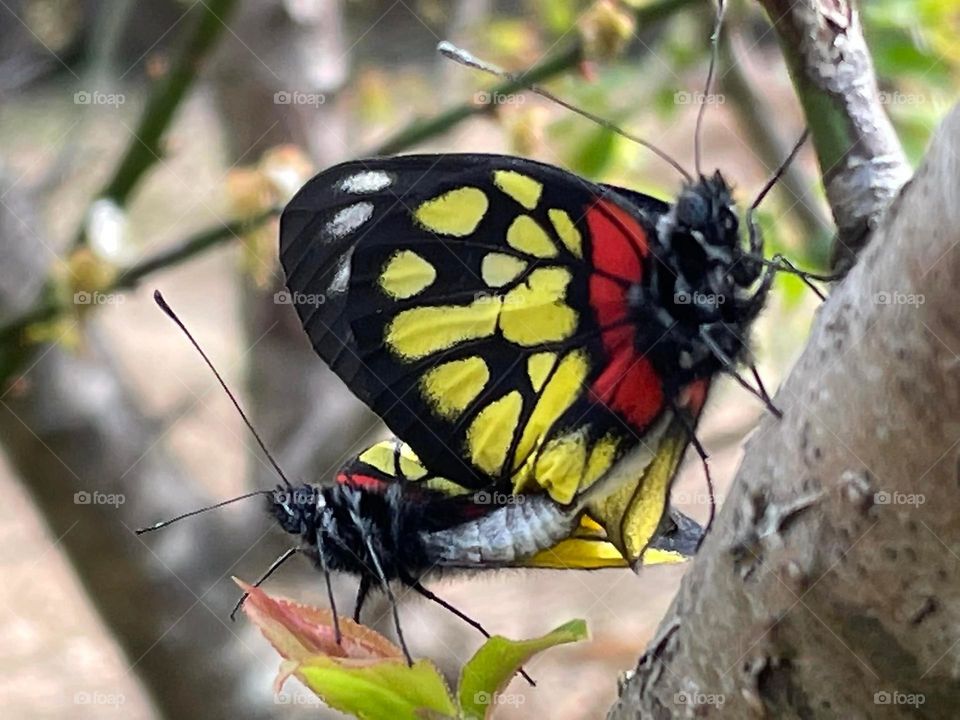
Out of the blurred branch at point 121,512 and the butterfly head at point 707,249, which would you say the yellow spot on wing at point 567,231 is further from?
the blurred branch at point 121,512

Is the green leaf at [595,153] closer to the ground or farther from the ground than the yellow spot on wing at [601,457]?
farther from the ground

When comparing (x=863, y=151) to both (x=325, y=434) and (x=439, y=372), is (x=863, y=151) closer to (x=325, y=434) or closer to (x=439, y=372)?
(x=439, y=372)

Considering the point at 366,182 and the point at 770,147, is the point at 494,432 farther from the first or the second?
the point at 770,147

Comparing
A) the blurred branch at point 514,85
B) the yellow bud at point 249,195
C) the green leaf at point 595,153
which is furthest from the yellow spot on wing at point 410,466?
the green leaf at point 595,153

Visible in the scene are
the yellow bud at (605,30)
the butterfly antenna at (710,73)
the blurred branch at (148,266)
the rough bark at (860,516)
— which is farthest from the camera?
the blurred branch at (148,266)

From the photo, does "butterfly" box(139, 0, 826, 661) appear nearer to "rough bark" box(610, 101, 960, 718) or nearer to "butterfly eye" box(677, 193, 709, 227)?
"butterfly eye" box(677, 193, 709, 227)

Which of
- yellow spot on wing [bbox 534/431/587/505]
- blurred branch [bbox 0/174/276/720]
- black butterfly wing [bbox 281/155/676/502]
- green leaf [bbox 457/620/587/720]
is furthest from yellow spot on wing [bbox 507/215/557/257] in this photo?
blurred branch [bbox 0/174/276/720]
